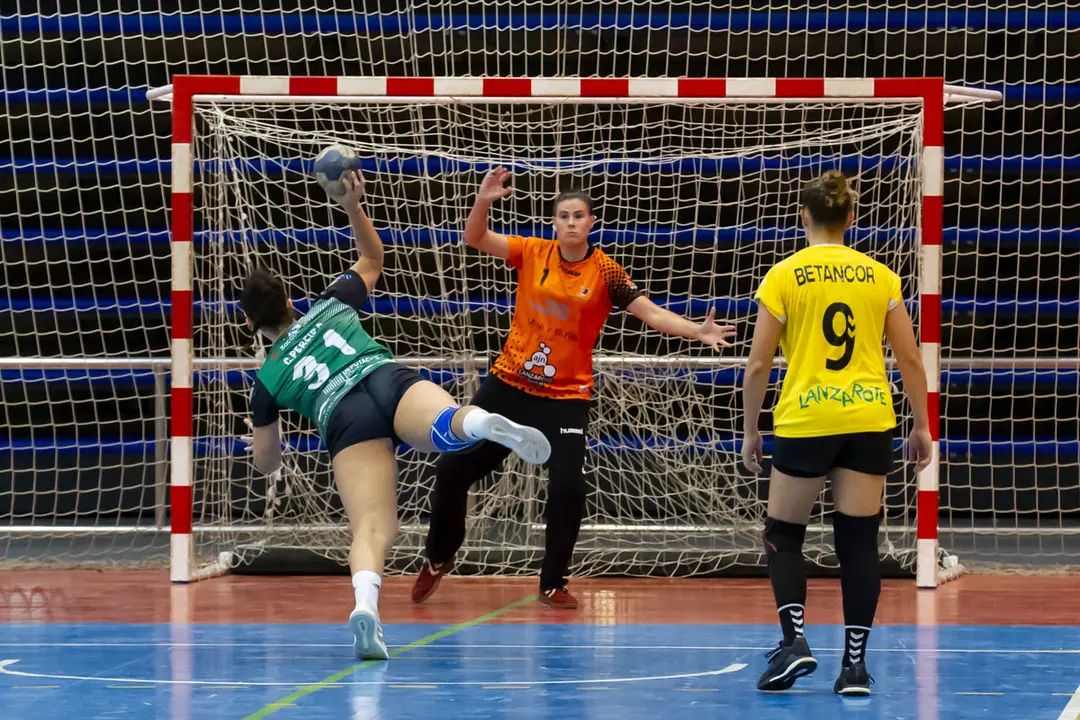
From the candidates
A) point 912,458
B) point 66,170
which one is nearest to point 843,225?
point 912,458

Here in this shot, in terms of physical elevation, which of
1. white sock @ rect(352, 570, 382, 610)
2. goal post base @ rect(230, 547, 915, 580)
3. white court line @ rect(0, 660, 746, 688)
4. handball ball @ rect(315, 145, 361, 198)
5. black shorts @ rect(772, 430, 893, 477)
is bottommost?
goal post base @ rect(230, 547, 915, 580)

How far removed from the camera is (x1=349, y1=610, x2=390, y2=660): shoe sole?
4.87 metres

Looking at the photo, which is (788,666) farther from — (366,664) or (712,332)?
(712,332)

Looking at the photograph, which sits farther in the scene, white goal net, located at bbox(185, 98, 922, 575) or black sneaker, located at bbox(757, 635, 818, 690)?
white goal net, located at bbox(185, 98, 922, 575)

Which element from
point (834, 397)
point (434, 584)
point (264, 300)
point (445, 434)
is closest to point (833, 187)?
point (834, 397)

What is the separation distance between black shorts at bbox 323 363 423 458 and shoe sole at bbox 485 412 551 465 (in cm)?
51

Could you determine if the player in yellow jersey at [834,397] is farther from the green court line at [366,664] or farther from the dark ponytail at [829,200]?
the green court line at [366,664]

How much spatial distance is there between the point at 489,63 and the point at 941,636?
23.7ft

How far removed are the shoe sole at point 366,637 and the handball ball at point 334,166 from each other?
5.47 feet

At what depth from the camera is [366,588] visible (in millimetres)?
4906

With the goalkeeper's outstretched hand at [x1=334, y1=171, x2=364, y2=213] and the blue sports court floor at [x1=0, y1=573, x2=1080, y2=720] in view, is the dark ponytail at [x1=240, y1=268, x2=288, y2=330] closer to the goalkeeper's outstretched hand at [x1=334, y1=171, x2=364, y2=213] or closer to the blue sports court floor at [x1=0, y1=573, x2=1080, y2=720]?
the goalkeeper's outstretched hand at [x1=334, y1=171, x2=364, y2=213]

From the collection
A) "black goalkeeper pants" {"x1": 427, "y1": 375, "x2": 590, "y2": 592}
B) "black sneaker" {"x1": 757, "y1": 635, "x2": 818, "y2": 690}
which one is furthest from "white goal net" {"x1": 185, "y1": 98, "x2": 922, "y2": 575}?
"black sneaker" {"x1": 757, "y1": 635, "x2": 818, "y2": 690}

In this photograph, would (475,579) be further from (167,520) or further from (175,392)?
(167,520)

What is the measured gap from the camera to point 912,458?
4621mm
